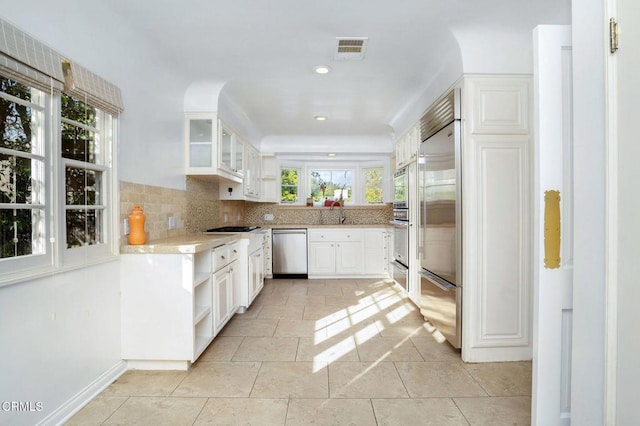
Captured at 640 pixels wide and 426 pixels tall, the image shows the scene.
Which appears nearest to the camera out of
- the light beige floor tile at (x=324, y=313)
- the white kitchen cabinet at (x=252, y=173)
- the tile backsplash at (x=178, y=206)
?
the tile backsplash at (x=178, y=206)

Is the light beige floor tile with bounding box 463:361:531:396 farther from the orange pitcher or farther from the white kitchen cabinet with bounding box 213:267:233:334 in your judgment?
the orange pitcher

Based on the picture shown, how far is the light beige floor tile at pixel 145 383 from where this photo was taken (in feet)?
6.64

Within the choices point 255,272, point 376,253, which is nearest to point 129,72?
point 255,272

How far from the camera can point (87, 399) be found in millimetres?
1904

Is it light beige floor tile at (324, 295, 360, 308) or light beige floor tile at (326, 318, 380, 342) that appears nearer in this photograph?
light beige floor tile at (326, 318, 380, 342)

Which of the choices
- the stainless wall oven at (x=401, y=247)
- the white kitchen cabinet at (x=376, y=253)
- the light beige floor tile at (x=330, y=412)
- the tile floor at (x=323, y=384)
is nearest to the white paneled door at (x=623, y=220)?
the tile floor at (x=323, y=384)

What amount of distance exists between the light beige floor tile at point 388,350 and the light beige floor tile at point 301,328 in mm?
435

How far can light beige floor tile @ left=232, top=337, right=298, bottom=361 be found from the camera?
2.52 metres

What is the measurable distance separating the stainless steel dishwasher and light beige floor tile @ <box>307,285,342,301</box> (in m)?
0.71

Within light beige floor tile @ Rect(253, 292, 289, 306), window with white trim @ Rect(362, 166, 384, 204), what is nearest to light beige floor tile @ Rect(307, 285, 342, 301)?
light beige floor tile @ Rect(253, 292, 289, 306)

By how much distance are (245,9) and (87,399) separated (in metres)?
2.57

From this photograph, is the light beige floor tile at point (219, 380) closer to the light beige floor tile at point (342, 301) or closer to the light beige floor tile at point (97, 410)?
the light beige floor tile at point (97, 410)

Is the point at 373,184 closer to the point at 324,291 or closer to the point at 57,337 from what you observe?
the point at 324,291

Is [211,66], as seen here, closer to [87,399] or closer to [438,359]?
[87,399]
